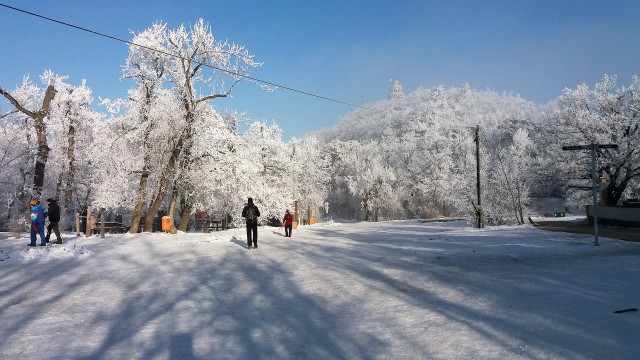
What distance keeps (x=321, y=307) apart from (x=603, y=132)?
119ft

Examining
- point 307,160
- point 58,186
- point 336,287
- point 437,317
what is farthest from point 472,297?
point 307,160

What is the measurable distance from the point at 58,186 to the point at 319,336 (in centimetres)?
3365

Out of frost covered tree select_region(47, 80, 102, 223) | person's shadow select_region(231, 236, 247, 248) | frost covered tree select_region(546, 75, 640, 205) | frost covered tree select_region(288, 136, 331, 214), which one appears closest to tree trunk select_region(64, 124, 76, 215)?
frost covered tree select_region(47, 80, 102, 223)

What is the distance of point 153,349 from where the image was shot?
16.6ft

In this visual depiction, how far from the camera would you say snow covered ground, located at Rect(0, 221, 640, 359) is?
5.05m

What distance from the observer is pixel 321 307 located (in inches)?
276

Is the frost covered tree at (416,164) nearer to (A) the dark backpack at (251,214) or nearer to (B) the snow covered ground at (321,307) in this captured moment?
(A) the dark backpack at (251,214)

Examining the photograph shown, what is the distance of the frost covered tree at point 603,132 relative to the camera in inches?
1270

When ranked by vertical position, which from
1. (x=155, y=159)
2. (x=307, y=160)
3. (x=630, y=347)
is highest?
(x=307, y=160)

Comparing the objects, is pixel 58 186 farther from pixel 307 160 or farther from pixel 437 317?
pixel 307 160

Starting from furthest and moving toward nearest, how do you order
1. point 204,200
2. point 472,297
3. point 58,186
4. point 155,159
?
point 58,186 < point 204,200 < point 155,159 < point 472,297

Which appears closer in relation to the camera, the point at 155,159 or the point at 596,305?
the point at 596,305

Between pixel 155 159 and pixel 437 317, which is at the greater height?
pixel 155 159

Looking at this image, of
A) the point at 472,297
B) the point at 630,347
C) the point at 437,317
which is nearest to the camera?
the point at 630,347
